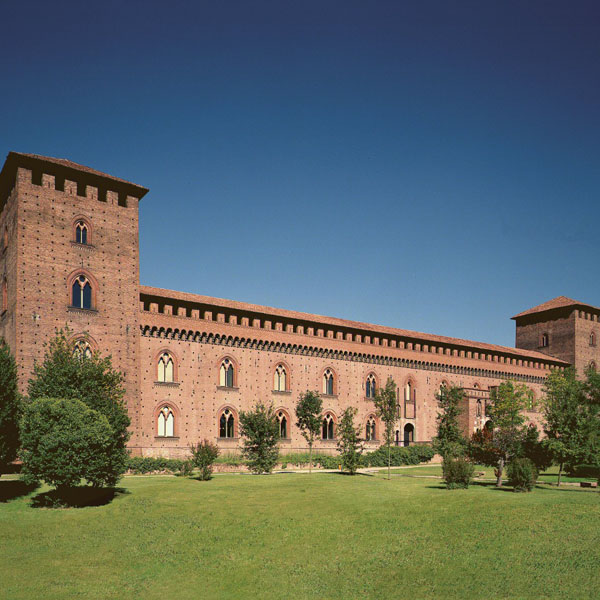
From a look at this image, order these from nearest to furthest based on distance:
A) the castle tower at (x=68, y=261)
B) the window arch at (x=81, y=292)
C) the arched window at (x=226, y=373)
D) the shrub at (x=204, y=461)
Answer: the shrub at (x=204, y=461) < the castle tower at (x=68, y=261) < the window arch at (x=81, y=292) < the arched window at (x=226, y=373)

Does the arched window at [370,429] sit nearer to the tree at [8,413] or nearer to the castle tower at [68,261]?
the castle tower at [68,261]

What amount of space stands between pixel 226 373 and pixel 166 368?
4.28 metres

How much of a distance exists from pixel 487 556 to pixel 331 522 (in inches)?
213

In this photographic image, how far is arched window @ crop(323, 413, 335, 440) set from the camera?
44963mm

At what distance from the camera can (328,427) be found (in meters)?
45.3

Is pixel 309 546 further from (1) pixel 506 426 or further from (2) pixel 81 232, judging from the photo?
(2) pixel 81 232

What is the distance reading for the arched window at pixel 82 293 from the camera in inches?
1329

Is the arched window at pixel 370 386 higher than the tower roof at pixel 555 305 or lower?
lower

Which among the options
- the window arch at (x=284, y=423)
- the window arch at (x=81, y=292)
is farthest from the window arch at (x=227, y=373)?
the window arch at (x=81, y=292)

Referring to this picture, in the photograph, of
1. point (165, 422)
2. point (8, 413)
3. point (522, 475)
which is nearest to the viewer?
point (522, 475)

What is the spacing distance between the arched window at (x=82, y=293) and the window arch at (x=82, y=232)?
1.97 metres

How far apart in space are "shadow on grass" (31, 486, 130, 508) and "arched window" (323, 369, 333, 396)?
22265mm

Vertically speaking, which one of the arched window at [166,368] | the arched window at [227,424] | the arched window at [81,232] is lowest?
the arched window at [227,424]

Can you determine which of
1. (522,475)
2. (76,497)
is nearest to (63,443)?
(76,497)
